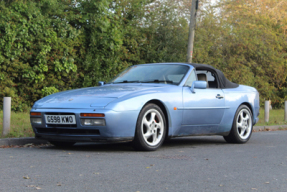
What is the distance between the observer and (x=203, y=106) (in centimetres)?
770

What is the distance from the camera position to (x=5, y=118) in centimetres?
838

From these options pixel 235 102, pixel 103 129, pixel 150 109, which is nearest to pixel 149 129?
pixel 150 109

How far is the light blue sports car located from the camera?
6.39 metres

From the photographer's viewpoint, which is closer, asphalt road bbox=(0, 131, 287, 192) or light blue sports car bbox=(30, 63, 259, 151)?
asphalt road bbox=(0, 131, 287, 192)

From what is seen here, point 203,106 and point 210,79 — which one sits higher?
point 210,79

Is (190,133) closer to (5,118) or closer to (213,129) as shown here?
(213,129)

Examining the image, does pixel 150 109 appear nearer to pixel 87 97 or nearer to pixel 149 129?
pixel 149 129

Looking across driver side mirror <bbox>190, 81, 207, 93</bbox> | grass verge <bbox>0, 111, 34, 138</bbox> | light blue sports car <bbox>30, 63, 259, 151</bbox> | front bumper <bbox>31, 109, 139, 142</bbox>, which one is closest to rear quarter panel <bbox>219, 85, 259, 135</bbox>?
light blue sports car <bbox>30, 63, 259, 151</bbox>

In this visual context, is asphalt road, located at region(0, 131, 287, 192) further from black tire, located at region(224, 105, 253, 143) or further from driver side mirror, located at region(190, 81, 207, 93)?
driver side mirror, located at region(190, 81, 207, 93)

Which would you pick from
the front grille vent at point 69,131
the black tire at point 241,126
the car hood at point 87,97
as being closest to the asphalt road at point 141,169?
the front grille vent at point 69,131

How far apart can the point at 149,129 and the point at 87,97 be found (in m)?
1.04

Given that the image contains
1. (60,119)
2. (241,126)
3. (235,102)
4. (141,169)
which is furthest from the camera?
(241,126)

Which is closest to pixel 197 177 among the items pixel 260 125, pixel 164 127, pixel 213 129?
pixel 164 127

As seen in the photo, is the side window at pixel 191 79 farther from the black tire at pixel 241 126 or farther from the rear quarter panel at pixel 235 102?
the black tire at pixel 241 126
